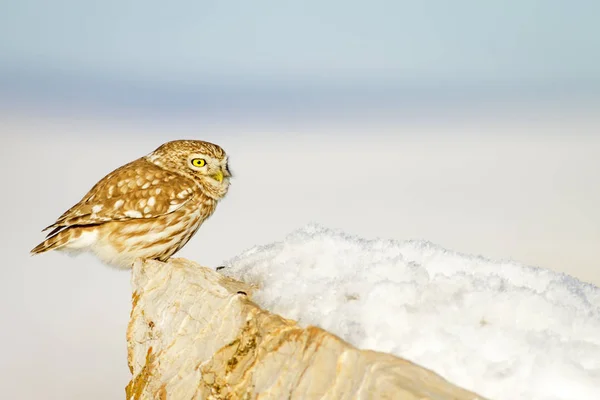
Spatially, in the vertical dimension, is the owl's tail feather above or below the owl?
below

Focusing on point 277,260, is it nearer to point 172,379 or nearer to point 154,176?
point 172,379

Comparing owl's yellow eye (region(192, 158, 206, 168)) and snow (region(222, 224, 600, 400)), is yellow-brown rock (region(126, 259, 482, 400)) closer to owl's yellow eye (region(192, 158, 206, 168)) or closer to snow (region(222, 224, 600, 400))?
snow (region(222, 224, 600, 400))

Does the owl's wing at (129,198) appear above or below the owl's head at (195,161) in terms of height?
below

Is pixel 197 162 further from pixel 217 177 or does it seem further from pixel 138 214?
pixel 138 214

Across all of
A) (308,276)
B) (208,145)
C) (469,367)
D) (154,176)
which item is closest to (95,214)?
(154,176)

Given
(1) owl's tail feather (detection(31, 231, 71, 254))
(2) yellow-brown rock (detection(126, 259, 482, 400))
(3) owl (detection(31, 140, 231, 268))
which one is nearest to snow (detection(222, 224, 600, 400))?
(2) yellow-brown rock (detection(126, 259, 482, 400))

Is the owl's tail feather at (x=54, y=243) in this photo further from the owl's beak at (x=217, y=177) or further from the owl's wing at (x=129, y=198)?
the owl's beak at (x=217, y=177)

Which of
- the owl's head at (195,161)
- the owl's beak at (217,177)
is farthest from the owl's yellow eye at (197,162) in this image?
the owl's beak at (217,177)
